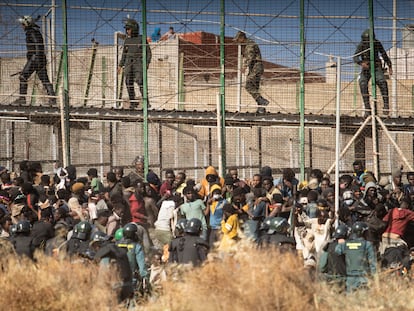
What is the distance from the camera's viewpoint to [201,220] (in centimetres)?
1791

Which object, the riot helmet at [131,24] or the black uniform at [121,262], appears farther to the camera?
the riot helmet at [131,24]

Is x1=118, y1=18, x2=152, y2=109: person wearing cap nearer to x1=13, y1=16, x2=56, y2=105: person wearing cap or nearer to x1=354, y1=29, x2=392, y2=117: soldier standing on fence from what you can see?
x1=13, y1=16, x2=56, y2=105: person wearing cap

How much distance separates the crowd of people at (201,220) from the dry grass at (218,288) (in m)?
0.59

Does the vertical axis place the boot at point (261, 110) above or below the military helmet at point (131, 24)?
below

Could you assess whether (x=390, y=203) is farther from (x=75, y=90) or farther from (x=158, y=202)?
(x=75, y=90)

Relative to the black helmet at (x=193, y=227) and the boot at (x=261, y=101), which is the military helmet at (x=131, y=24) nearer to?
the boot at (x=261, y=101)

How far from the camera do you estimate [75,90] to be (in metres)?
25.1

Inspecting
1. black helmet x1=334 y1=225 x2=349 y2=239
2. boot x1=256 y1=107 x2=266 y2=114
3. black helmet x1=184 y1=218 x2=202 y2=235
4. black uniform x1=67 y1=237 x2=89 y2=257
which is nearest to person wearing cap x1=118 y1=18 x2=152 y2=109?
boot x1=256 y1=107 x2=266 y2=114

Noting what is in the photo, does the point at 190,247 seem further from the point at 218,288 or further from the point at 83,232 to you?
the point at 218,288

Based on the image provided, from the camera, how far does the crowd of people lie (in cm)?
1510

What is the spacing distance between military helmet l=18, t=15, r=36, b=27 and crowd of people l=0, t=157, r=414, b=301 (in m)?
2.96

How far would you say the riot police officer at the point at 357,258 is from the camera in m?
14.7

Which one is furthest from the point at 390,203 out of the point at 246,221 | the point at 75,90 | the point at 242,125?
the point at 75,90

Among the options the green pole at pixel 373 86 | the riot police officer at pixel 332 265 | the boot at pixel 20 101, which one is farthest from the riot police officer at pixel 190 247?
the boot at pixel 20 101
